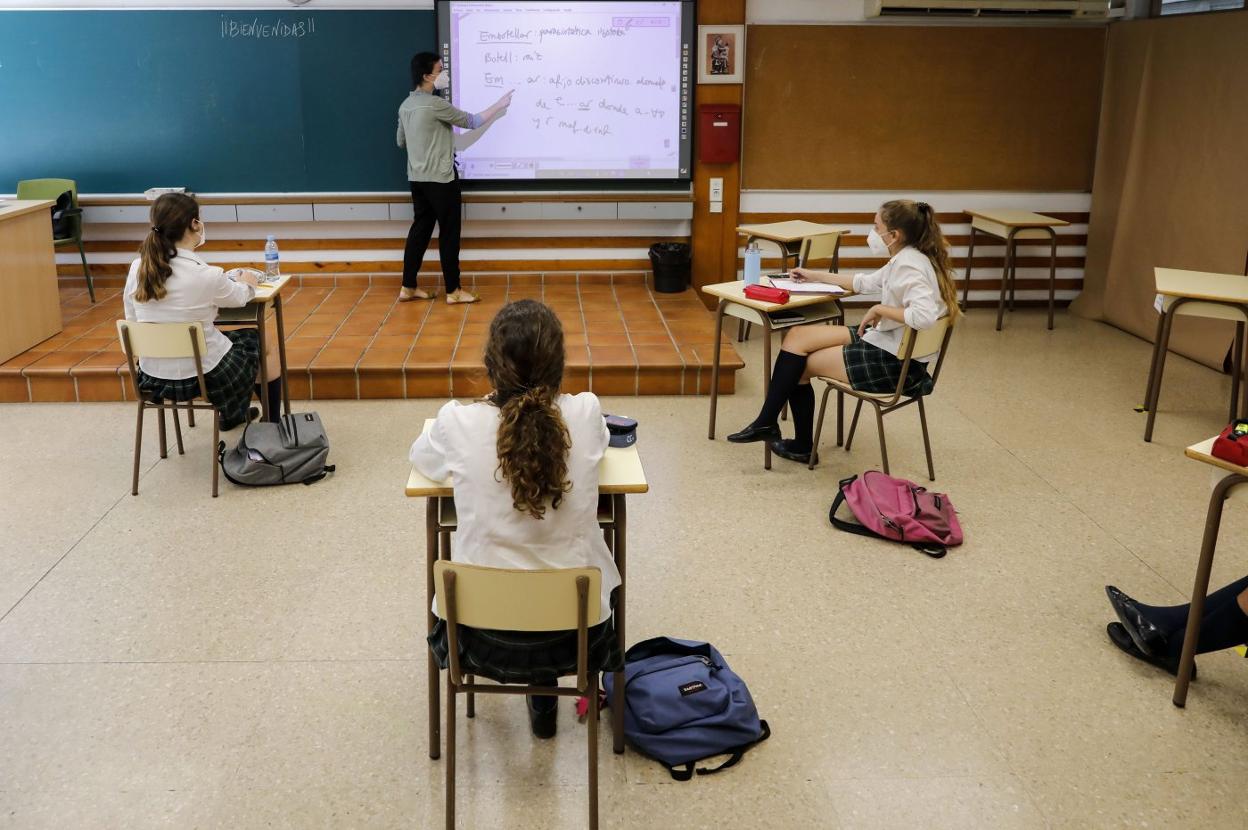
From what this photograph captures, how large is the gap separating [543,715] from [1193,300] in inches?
143

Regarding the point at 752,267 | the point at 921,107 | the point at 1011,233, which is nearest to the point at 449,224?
the point at 752,267

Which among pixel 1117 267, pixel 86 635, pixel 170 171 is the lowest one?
pixel 86 635

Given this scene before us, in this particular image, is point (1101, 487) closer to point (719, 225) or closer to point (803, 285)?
point (803, 285)

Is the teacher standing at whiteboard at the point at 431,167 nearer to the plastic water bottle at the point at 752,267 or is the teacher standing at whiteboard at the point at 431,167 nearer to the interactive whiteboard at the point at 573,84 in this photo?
the interactive whiteboard at the point at 573,84

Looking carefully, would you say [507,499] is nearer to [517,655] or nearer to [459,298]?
[517,655]

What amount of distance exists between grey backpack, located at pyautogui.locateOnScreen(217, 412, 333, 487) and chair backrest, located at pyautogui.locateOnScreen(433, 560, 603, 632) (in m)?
2.35

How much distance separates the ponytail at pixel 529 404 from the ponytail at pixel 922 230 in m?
2.19

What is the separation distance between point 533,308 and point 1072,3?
605 cm

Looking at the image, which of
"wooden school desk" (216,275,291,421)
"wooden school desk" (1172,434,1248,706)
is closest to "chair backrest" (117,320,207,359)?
"wooden school desk" (216,275,291,421)

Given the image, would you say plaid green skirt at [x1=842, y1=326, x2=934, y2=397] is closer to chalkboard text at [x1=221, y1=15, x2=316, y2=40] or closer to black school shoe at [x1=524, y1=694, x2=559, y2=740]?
black school shoe at [x1=524, y1=694, x2=559, y2=740]

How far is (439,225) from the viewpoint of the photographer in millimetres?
6812

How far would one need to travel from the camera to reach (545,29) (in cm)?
703

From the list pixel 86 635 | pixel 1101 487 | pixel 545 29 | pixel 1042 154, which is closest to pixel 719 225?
pixel 545 29

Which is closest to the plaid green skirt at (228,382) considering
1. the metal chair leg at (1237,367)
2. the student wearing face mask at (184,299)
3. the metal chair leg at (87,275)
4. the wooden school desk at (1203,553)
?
the student wearing face mask at (184,299)
